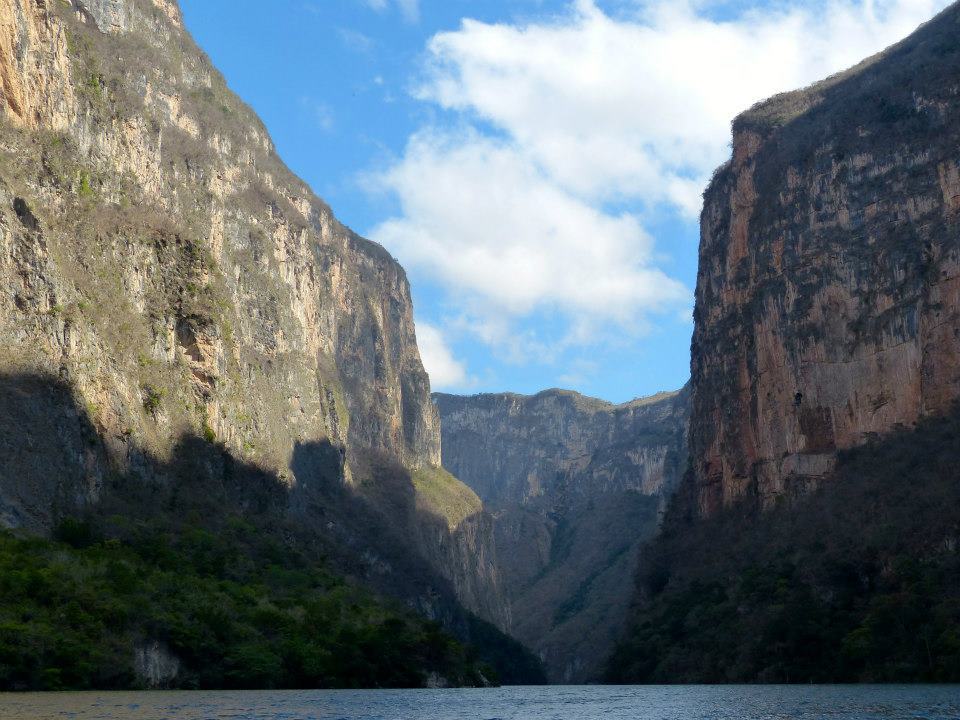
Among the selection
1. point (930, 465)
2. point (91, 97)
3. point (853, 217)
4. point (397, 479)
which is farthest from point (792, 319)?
point (397, 479)

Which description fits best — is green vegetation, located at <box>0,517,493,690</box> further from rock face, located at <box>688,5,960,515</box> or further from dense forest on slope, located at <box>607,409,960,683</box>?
rock face, located at <box>688,5,960,515</box>

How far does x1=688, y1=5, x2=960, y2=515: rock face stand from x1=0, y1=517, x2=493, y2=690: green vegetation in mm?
44512

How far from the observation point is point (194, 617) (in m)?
68.9

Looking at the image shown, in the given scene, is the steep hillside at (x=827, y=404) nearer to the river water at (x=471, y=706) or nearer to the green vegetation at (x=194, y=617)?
the river water at (x=471, y=706)

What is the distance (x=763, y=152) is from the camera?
143 metres

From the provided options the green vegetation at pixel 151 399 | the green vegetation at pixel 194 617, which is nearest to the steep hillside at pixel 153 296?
the green vegetation at pixel 151 399

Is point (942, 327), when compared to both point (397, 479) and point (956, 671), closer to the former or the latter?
point (956, 671)

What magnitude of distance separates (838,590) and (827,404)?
32.3 meters

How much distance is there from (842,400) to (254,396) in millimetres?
60239

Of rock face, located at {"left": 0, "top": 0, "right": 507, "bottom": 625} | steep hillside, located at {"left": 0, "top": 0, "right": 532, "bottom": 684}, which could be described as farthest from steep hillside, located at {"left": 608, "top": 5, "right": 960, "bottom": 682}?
rock face, located at {"left": 0, "top": 0, "right": 507, "bottom": 625}

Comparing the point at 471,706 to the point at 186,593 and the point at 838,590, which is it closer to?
the point at 186,593

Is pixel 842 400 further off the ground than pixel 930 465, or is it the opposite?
pixel 842 400

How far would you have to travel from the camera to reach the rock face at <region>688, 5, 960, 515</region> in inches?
4331

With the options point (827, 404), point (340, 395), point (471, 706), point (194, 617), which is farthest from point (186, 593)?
point (340, 395)
